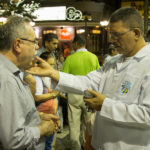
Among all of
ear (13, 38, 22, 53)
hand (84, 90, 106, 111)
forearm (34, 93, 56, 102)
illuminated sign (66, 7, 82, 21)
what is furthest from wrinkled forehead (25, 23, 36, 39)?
illuminated sign (66, 7, 82, 21)

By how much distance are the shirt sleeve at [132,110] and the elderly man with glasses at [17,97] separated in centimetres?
57

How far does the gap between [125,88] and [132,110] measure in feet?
0.74

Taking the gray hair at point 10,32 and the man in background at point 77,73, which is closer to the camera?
the gray hair at point 10,32

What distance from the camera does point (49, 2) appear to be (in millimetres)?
15172

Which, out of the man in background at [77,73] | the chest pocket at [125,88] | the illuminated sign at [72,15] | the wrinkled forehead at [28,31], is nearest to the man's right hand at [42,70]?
the wrinkled forehead at [28,31]

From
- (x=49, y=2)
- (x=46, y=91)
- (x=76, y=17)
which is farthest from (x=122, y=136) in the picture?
(x=49, y=2)

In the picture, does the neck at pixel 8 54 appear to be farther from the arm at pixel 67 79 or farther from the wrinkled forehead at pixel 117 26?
the wrinkled forehead at pixel 117 26

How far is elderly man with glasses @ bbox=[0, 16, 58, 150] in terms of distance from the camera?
1.47 metres

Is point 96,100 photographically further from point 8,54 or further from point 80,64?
point 80,64

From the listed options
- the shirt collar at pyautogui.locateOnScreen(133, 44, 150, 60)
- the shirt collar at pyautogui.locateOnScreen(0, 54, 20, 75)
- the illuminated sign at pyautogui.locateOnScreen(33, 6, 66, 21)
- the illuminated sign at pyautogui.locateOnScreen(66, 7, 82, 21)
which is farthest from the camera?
the illuminated sign at pyautogui.locateOnScreen(33, 6, 66, 21)

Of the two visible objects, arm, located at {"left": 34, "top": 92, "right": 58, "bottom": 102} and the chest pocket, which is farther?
arm, located at {"left": 34, "top": 92, "right": 58, "bottom": 102}

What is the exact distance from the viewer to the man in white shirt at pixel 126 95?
1.73 m

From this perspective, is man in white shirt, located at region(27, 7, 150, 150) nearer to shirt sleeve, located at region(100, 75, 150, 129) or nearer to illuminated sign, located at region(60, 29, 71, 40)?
shirt sleeve, located at region(100, 75, 150, 129)

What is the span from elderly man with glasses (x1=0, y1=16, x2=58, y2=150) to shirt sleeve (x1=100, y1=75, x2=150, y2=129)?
57 centimetres
